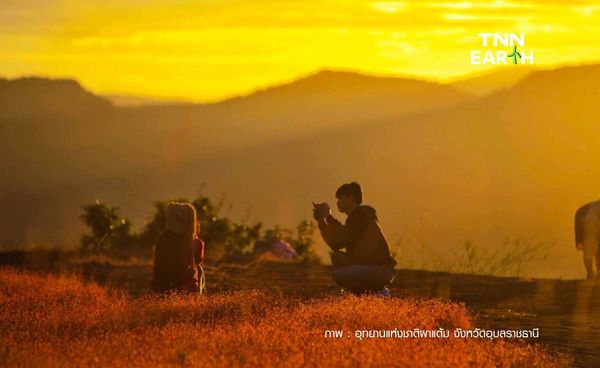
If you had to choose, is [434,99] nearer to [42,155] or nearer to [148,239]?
[42,155]

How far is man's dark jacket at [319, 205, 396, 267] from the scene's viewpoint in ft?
49.8

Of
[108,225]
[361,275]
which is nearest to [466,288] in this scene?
[361,275]

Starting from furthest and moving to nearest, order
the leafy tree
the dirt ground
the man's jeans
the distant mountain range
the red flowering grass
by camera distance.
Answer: the distant mountain range → the leafy tree → the man's jeans → the dirt ground → the red flowering grass

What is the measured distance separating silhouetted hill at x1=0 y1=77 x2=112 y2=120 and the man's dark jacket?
9110cm

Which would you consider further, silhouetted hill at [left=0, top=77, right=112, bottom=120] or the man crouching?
silhouetted hill at [left=0, top=77, right=112, bottom=120]

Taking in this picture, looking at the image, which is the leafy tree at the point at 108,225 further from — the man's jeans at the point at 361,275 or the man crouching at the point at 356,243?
the man crouching at the point at 356,243

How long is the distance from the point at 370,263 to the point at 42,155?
8505 centimetres

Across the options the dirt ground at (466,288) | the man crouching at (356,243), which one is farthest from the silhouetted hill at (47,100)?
the man crouching at (356,243)

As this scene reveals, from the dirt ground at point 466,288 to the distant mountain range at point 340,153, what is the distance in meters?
41.3

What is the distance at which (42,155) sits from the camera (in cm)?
9844

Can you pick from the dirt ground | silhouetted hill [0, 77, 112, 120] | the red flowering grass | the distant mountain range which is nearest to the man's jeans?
the red flowering grass

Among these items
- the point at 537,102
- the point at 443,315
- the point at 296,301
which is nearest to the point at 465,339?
the point at 443,315

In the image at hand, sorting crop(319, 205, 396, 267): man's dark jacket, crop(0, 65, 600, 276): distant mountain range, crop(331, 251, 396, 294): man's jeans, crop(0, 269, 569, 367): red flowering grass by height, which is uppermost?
crop(0, 65, 600, 276): distant mountain range

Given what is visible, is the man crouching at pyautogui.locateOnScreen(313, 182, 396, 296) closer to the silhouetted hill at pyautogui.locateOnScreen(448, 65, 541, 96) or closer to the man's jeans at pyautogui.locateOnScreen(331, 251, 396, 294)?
the man's jeans at pyautogui.locateOnScreen(331, 251, 396, 294)
